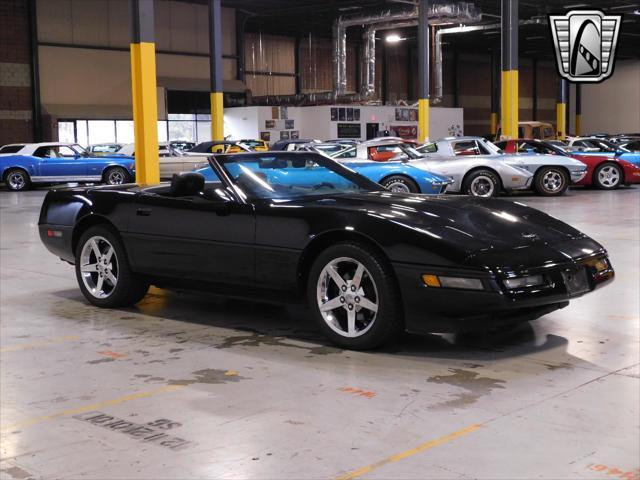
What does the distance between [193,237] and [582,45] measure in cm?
308

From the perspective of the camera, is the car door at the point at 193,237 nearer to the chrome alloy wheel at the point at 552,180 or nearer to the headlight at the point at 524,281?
the headlight at the point at 524,281

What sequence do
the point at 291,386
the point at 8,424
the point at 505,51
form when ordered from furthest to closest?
the point at 505,51
the point at 291,386
the point at 8,424

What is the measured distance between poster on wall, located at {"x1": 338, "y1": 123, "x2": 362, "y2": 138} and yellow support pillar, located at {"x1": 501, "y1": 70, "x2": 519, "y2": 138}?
33.0 ft

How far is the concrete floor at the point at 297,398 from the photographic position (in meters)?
3.39

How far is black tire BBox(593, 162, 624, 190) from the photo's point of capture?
20547 millimetres

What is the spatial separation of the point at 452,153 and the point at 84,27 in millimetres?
19920

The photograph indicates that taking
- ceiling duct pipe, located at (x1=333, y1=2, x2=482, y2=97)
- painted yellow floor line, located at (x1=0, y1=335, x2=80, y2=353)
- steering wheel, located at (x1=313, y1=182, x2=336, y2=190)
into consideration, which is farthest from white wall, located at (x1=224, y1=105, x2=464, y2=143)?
painted yellow floor line, located at (x1=0, y1=335, x2=80, y2=353)

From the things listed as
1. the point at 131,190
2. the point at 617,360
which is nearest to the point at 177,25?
the point at 131,190

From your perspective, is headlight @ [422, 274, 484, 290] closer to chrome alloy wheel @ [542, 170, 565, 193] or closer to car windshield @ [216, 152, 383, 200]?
car windshield @ [216, 152, 383, 200]

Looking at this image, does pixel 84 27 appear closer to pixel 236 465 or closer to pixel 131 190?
pixel 131 190

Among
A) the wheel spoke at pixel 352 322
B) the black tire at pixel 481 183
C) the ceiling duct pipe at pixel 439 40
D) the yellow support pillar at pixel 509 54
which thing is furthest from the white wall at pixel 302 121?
the wheel spoke at pixel 352 322

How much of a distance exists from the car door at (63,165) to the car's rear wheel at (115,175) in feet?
2.06

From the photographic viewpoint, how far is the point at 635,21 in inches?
1585

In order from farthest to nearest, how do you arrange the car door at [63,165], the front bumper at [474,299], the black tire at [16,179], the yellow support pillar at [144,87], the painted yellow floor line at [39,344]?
1. the black tire at [16,179]
2. the car door at [63,165]
3. the yellow support pillar at [144,87]
4. the painted yellow floor line at [39,344]
5. the front bumper at [474,299]
